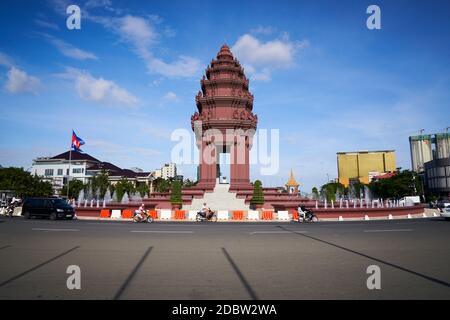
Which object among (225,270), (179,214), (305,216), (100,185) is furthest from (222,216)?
(100,185)

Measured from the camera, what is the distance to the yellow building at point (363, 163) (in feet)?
623

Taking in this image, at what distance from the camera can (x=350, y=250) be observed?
9.64m

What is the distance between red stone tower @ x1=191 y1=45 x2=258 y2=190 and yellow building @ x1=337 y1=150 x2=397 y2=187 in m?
161

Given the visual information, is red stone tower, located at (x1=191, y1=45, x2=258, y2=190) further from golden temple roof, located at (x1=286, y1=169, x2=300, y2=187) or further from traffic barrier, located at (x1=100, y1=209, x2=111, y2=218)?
golden temple roof, located at (x1=286, y1=169, x2=300, y2=187)

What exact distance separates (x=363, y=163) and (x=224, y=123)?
566 ft

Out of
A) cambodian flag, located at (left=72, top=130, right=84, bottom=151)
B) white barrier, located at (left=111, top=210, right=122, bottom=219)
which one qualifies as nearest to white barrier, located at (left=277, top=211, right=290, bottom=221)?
white barrier, located at (left=111, top=210, right=122, bottom=219)

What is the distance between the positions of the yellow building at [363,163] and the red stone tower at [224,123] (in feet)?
527

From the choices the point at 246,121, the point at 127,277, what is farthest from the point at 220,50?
the point at 127,277

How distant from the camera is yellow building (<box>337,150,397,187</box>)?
189750mm

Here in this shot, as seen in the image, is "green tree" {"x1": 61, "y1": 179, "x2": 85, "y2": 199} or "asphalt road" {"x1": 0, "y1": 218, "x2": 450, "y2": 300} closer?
"asphalt road" {"x1": 0, "y1": 218, "x2": 450, "y2": 300}

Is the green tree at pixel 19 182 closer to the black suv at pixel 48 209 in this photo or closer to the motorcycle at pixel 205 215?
the black suv at pixel 48 209

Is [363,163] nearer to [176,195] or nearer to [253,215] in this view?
[176,195]

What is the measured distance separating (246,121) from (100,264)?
35.3 meters
